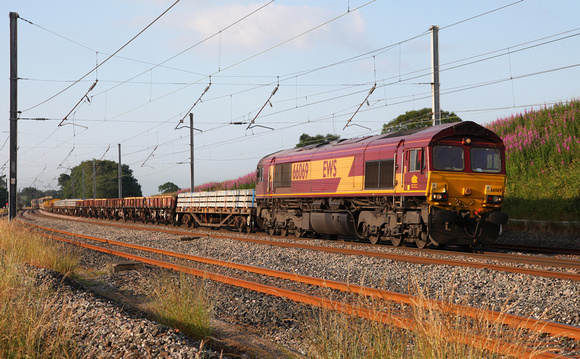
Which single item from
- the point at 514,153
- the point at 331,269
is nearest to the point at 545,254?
the point at 331,269

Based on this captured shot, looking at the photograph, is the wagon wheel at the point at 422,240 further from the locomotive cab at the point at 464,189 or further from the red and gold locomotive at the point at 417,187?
the locomotive cab at the point at 464,189

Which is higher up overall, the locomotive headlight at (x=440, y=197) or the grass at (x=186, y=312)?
the locomotive headlight at (x=440, y=197)

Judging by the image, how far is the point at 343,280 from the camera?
1046 centimetres

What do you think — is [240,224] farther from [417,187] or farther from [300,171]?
[417,187]

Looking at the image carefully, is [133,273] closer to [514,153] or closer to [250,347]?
[250,347]

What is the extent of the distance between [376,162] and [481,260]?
5302 millimetres

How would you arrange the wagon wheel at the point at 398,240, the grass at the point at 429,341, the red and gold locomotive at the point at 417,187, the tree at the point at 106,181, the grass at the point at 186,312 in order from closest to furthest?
the grass at the point at 429,341
the grass at the point at 186,312
the red and gold locomotive at the point at 417,187
the wagon wheel at the point at 398,240
the tree at the point at 106,181

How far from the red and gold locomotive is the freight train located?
30 millimetres

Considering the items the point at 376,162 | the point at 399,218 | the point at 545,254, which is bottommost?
the point at 545,254

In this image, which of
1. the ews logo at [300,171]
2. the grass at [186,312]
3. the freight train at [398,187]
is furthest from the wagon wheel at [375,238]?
the grass at [186,312]

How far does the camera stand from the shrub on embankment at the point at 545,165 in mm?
20172

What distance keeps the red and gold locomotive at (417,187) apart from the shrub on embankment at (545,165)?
5.80 metres

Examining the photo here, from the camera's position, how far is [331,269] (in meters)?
12.1

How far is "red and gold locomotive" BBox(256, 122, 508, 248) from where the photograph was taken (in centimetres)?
1510
